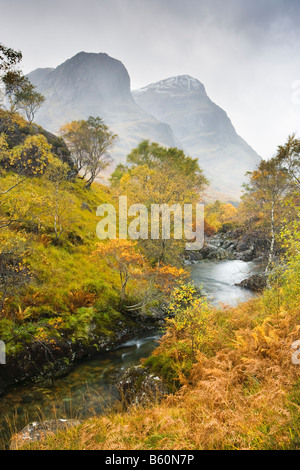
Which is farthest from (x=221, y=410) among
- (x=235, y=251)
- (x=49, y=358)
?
(x=235, y=251)

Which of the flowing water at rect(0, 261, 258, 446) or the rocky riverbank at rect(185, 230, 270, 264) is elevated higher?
the rocky riverbank at rect(185, 230, 270, 264)

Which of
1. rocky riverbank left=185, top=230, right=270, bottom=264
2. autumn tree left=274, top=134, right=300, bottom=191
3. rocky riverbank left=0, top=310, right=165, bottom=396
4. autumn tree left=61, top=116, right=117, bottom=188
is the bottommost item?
rocky riverbank left=0, top=310, right=165, bottom=396

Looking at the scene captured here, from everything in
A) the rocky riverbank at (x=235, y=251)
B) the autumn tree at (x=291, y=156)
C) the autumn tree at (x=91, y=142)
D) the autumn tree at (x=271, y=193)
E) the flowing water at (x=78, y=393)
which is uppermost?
the autumn tree at (x=91, y=142)

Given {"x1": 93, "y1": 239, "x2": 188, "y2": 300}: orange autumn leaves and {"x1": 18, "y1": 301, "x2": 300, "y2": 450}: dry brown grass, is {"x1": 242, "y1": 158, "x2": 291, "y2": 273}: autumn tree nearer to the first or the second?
{"x1": 93, "y1": 239, "x2": 188, "y2": 300}: orange autumn leaves

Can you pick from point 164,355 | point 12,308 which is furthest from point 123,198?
point 164,355

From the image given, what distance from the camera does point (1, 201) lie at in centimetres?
791

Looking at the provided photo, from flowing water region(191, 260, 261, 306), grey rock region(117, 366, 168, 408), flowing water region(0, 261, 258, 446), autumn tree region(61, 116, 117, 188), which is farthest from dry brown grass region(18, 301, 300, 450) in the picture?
autumn tree region(61, 116, 117, 188)

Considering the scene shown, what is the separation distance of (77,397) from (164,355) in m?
3.68

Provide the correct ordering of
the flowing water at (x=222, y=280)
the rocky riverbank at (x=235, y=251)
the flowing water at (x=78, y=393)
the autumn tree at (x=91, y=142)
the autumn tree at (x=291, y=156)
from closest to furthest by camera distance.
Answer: the flowing water at (x=78, y=393) < the autumn tree at (x=291, y=156) < the flowing water at (x=222, y=280) < the autumn tree at (x=91, y=142) < the rocky riverbank at (x=235, y=251)

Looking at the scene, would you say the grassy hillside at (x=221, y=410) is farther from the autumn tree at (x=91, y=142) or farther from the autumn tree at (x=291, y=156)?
the autumn tree at (x=91, y=142)

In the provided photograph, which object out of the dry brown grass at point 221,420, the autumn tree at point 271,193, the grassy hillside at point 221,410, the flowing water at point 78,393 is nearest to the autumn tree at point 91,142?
the autumn tree at point 271,193

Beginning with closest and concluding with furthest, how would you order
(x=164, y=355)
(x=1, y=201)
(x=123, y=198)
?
1. (x=1, y=201)
2. (x=164, y=355)
3. (x=123, y=198)

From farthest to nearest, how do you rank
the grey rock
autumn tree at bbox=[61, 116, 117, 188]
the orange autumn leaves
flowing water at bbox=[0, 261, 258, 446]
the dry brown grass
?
autumn tree at bbox=[61, 116, 117, 188] → the orange autumn leaves → flowing water at bbox=[0, 261, 258, 446] → the grey rock → the dry brown grass
